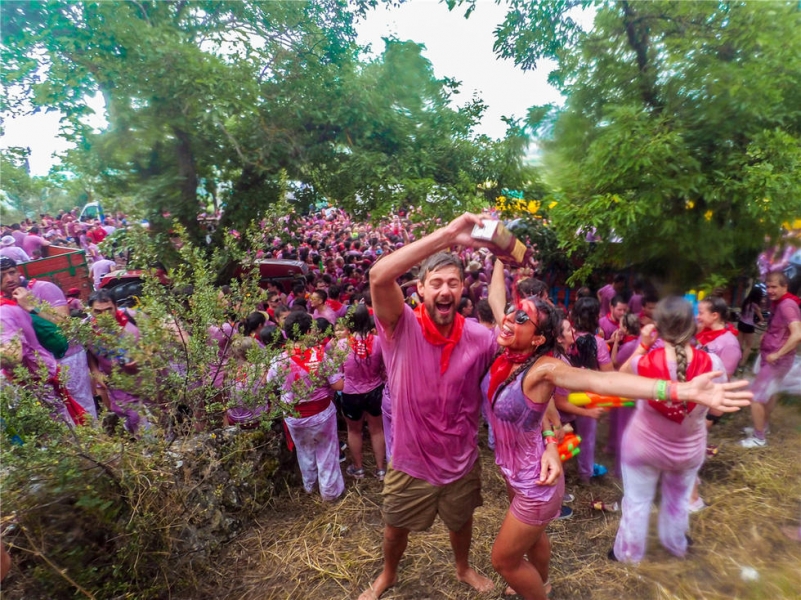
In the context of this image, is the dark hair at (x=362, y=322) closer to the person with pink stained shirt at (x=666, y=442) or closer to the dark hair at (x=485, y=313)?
the dark hair at (x=485, y=313)

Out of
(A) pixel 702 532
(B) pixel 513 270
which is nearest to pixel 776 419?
(A) pixel 702 532

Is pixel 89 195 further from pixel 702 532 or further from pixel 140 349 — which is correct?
pixel 702 532

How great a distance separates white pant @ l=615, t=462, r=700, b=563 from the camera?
274 cm

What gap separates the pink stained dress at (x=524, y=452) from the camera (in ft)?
7.27

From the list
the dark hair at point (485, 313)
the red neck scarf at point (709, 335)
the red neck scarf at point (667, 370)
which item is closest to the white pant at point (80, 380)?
the dark hair at point (485, 313)

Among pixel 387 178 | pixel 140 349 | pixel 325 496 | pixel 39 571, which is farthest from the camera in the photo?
pixel 387 178

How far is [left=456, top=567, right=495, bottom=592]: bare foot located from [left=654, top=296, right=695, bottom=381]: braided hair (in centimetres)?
168

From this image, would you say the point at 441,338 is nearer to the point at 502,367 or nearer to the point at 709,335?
the point at 502,367

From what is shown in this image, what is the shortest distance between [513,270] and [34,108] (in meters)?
6.47

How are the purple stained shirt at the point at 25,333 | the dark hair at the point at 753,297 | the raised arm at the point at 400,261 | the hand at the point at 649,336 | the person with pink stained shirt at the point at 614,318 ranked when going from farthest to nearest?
the dark hair at the point at 753,297 → the person with pink stained shirt at the point at 614,318 → the purple stained shirt at the point at 25,333 → the hand at the point at 649,336 → the raised arm at the point at 400,261

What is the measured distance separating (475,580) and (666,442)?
1.42 meters

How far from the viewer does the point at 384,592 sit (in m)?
2.91

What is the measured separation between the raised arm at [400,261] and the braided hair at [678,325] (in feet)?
3.47

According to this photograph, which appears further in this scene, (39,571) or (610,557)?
(610,557)
